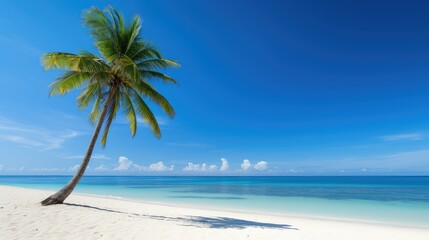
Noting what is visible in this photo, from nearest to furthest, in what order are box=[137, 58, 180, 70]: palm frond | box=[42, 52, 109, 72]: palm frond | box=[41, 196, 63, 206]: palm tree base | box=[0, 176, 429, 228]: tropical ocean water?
box=[42, 52, 109, 72]: palm frond → box=[41, 196, 63, 206]: palm tree base → box=[137, 58, 180, 70]: palm frond → box=[0, 176, 429, 228]: tropical ocean water

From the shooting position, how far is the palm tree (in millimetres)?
9268

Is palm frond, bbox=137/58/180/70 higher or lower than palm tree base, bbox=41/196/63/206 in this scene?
higher

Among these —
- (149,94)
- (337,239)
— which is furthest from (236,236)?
(149,94)

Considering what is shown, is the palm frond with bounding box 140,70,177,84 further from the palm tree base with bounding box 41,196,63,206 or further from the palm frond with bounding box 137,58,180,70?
the palm tree base with bounding box 41,196,63,206

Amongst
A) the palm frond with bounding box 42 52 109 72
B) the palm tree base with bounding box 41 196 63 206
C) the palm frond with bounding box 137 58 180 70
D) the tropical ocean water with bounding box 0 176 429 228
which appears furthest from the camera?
the tropical ocean water with bounding box 0 176 429 228

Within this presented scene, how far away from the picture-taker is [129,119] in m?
11.8

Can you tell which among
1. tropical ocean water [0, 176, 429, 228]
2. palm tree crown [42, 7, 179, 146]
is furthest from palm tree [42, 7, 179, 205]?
tropical ocean water [0, 176, 429, 228]

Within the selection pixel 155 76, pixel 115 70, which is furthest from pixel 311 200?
pixel 115 70

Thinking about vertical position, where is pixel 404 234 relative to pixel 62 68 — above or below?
below

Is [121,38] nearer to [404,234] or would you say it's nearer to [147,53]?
[147,53]

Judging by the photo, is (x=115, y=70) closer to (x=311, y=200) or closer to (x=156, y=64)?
(x=156, y=64)

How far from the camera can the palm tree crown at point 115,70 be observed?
9.30 m

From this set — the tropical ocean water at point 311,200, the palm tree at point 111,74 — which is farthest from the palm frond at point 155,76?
the tropical ocean water at point 311,200

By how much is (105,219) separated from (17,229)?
2394mm
